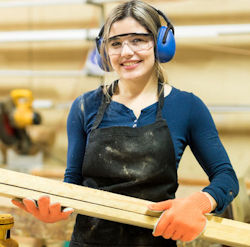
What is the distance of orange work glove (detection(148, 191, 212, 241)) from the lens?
2.86ft

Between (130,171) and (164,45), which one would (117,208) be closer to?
(130,171)

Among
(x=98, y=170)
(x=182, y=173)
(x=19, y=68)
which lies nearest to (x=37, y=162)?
(x=19, y=68)

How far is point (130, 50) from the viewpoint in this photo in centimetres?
101

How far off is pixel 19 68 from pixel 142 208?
2.33m

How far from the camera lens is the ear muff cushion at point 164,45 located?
1029 millimetres

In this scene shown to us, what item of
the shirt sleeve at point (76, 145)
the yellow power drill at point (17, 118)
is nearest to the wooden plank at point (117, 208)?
the shirt sleeve at point (76, 145)

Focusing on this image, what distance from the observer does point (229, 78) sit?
2182 millimetres

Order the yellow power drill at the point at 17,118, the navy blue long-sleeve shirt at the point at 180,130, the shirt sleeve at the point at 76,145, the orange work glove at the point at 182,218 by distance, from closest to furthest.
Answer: the orange work glove at the point at 182,218 < the navy blue long-sleeve shirt at the point at 180,130 < the shirt sleeve at the point at 76,145 < the yellow power drill at the point at 17,118

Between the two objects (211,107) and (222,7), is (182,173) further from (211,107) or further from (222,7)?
(222,7)

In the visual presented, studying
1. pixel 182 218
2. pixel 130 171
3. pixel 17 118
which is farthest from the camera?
pixel 17 118

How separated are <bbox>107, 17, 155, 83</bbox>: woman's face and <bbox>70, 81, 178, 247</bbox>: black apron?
0.12 m

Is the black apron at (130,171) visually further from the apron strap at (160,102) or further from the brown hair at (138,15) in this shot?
the brown hair at (138,15)

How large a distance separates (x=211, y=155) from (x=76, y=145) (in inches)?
13.7

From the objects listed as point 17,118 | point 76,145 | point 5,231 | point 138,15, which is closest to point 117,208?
point 76,145
